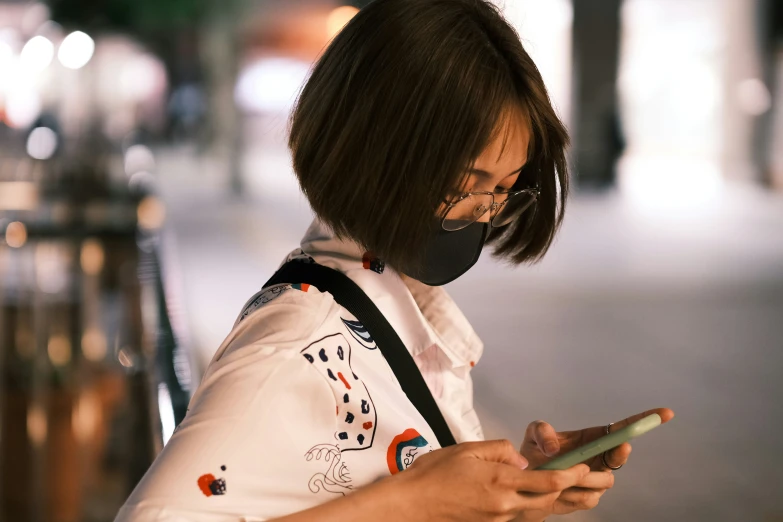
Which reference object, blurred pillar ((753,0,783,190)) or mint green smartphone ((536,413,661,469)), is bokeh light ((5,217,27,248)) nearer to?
mint green smartphone ((536,413,661,469))

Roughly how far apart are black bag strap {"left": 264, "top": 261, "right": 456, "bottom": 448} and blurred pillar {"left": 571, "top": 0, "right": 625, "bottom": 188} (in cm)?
1292

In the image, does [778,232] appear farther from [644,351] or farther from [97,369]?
[97,369]

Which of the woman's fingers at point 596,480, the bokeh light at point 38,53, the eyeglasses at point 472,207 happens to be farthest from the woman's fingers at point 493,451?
the bokeh light at point 38,53

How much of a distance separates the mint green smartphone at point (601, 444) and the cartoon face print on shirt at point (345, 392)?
193mm

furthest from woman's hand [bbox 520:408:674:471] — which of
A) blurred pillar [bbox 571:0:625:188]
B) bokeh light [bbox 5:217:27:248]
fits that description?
blurred pillar [bbox 571:0:625:188]

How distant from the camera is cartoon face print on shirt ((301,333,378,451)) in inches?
32.6

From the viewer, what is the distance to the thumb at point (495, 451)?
78cm

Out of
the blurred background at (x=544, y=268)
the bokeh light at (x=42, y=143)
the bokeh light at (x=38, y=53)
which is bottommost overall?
the blurred background at (x=544, y=268)

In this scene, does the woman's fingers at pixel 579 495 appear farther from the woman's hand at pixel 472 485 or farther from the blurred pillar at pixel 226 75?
the blurred pillar at pixel 226 75

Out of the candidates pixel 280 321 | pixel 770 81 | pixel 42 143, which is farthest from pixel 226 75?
pixel 280 321

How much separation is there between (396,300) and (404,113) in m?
0.25

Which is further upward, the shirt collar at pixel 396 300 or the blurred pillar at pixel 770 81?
the blurred pillar at pixel 770 81

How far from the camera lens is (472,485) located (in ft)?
2.51

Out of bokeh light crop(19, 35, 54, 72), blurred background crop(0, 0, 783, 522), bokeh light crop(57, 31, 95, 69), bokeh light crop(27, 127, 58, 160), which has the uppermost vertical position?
bokeh light crop(19, 35, 54, 72)
